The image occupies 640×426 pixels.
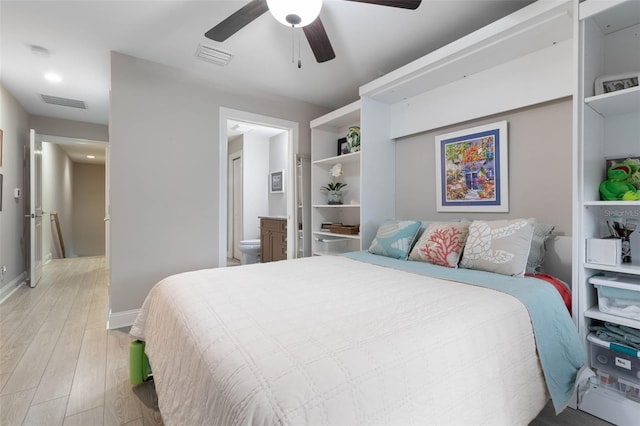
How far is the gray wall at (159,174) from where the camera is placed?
2676 mm

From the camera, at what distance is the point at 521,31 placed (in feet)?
5.97

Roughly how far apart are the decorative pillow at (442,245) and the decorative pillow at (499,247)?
0.19 ft

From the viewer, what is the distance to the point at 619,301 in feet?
4.91

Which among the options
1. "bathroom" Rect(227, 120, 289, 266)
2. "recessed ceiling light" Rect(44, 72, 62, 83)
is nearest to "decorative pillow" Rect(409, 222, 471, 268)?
"bathroom" Rect(227, 120, 289, 266)

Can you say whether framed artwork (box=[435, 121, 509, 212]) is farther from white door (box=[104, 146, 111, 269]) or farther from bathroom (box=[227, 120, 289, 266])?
bathroom (box=[227, 120, 289, 266])

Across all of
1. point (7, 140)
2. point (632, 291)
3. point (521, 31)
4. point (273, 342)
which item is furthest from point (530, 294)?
point (7, 140)

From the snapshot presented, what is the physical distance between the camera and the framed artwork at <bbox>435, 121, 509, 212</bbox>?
7.28ft

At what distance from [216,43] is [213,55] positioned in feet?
0.66

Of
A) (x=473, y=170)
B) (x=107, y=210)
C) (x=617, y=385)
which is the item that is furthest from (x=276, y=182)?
(x=617, y=385)

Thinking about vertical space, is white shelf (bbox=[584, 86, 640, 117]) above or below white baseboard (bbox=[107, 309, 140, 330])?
→ above

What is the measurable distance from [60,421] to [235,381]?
145cm

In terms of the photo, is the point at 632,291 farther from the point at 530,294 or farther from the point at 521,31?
the point at 521,31

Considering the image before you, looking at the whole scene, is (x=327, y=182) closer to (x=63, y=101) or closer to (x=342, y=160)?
(x=342, y=160)

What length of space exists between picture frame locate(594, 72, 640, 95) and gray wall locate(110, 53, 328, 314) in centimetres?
300
